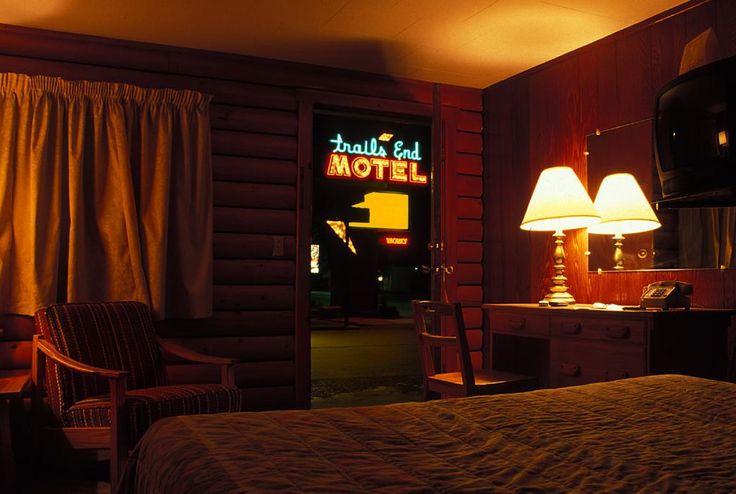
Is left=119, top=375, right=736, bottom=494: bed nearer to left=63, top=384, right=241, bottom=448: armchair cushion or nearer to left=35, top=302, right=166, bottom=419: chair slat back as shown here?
left=63, top=384, right=241, bottom=448: armchair cushion

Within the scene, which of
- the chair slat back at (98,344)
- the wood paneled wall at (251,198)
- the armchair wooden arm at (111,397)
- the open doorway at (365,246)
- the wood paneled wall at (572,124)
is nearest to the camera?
the armchair wooden arm at (111,397)

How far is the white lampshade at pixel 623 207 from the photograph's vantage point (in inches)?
131

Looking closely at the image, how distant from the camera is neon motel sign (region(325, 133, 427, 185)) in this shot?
23.3 feet

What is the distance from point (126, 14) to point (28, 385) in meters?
2.02

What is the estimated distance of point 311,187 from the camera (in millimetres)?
4215

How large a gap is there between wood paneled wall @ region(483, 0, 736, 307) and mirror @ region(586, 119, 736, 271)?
2.6 inches

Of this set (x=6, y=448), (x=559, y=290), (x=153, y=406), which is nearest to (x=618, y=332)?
(x=559, y=290)

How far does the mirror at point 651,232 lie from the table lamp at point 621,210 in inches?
1.8

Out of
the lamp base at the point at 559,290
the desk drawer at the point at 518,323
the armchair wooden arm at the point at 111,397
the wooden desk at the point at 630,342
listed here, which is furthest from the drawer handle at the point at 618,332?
the armchair wooden arm at the point at 111,397

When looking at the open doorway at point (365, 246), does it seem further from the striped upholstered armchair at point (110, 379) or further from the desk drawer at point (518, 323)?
the striped upholstered armchair at point (110, 379)

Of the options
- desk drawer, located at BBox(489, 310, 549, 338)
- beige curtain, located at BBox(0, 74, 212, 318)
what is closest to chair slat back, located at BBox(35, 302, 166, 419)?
beige curtain, located at BBox(0, 74, 212, 318)

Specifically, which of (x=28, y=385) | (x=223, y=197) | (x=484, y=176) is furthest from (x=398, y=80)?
(x=28, y=385)

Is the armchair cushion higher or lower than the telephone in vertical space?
lower

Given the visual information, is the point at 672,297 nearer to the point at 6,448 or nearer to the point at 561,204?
the point at 561,204
